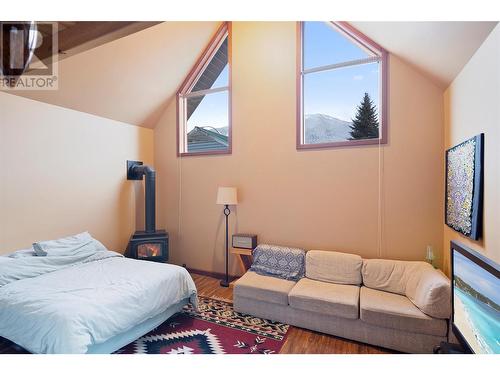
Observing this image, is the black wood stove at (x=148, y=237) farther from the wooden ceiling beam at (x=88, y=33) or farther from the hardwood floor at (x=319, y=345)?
the hardwood floor at (x=319, y=345)

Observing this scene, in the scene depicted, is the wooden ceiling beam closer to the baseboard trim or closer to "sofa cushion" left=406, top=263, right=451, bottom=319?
"sofa cushion" left=406, top=263, right=451, bottom=319

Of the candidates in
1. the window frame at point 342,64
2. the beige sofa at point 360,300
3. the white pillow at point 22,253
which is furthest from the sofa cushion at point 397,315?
the white pillow at point 22,253

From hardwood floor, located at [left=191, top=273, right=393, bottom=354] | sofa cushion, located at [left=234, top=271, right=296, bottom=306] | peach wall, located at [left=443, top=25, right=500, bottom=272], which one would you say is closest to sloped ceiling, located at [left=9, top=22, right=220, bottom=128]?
sofa cushion, located at [left=234, top=271, right=296, bottom=306]

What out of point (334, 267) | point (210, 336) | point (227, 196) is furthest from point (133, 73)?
point (334, 267)

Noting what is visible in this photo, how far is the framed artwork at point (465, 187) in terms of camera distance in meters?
1.83

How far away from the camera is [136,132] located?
4281 millimetres

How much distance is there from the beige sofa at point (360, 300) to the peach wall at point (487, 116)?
576mm

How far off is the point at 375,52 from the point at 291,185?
201 cm

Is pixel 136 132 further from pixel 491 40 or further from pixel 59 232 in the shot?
pixel 491 40

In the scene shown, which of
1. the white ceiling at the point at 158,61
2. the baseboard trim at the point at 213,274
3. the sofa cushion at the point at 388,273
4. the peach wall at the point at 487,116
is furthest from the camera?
the baseboard trim at the point at 213,274

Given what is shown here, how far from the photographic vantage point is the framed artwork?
1828 millimetres

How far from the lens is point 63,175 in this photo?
3295 millimetres
